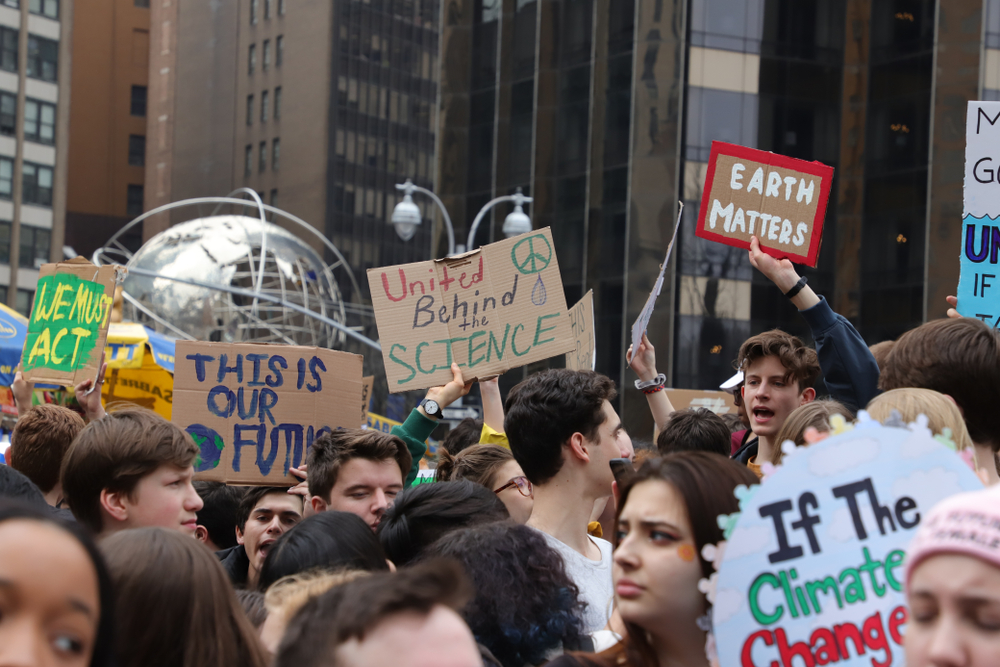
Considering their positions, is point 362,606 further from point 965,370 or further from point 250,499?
point 250,499

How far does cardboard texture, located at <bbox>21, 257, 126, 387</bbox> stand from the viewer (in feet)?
22.2

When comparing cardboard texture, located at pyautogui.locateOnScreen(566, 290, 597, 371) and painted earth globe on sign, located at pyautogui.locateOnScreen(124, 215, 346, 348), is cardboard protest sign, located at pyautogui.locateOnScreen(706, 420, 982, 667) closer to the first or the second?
cardboard texture, located at pyautogui.locateOnScreen(566, 290, 597, 371)

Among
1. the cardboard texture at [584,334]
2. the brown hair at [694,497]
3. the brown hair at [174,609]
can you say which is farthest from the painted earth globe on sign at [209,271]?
the brown hair at [694,497]

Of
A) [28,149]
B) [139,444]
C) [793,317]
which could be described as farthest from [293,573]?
[28,149]

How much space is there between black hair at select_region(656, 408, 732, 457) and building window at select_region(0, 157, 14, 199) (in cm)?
6333

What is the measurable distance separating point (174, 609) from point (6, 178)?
216 ft

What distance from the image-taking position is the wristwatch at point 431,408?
5578 mm

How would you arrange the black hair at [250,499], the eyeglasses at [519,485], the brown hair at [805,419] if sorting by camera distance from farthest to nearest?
1. the black hair at [250,499]
2. the eyeglasses at [519,485]
3. the brown hair at [805,419]

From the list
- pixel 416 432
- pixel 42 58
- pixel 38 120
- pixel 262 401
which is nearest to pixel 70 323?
pixel 262 401

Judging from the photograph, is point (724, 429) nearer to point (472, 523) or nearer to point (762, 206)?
point (762, 206)

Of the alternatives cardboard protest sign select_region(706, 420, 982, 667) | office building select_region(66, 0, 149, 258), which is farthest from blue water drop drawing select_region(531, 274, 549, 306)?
Result: office building select_region(66, 0, 149, 258)

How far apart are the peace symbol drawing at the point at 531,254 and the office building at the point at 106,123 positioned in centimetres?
7814

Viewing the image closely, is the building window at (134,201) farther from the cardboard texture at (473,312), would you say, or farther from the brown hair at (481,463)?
the brown hair at (481,463)

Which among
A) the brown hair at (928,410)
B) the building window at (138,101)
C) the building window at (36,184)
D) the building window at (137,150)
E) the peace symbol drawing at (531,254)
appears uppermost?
the building window at (138,101)
